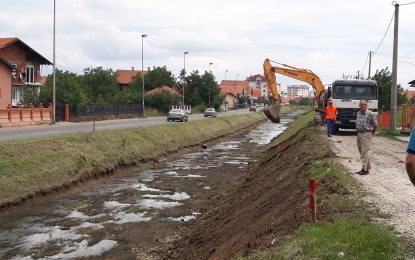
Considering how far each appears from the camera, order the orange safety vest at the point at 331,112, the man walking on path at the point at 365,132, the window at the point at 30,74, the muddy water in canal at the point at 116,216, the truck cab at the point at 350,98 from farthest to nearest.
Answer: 1. the window at the point at 30,74
2. the truck cab at the point at 350,98
3. the orange safety vest at the point at 331,112
4. the man walking on path at the point at 365,132
5. the muddy water in canal at the point at 116,216

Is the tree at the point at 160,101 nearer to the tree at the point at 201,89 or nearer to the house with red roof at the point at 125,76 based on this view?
the tree at the point at 201,89

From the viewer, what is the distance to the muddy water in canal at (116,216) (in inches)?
451

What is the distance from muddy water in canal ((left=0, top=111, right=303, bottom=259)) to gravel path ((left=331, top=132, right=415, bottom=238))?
4816mm

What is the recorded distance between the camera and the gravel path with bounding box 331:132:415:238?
8605mm

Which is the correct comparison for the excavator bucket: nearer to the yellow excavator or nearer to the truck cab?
the yellow excavator

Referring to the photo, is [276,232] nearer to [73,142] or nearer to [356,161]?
[356,161]

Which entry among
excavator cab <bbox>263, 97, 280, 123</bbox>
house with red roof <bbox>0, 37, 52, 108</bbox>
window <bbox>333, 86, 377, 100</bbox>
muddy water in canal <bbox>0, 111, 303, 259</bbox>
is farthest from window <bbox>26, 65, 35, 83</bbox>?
window <bbox>333, 86, 377, 100</bbox>

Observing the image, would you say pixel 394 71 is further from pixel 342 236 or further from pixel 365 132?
pixel 342 236

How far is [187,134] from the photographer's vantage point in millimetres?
40688

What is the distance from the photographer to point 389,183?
40.3ft

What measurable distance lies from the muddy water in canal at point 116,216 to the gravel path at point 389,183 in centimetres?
482

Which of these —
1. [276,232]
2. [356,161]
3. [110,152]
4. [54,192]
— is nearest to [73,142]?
[110,152]

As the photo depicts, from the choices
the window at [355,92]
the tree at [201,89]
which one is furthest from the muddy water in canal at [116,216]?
the tree at [201,89]

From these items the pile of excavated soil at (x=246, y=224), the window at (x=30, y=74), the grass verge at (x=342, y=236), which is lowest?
the pile of excavated soil at (x=246, y=224)
